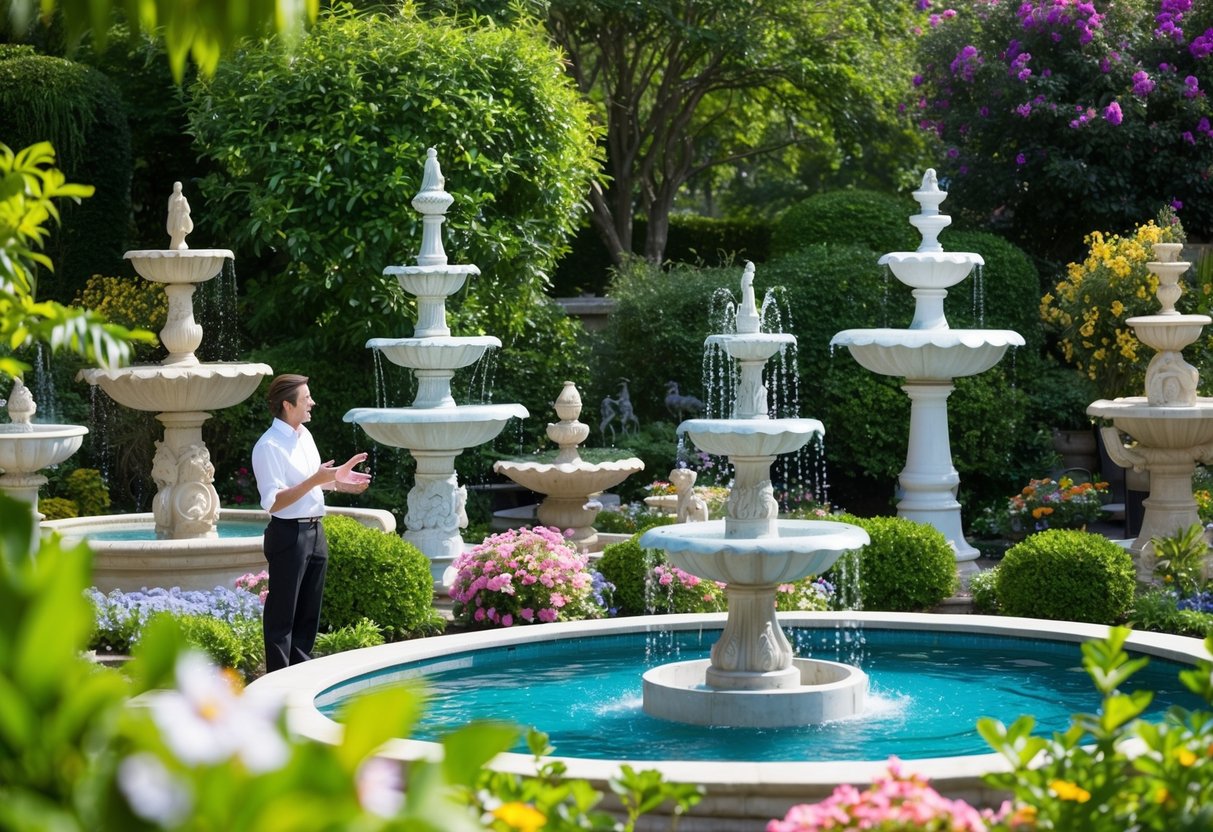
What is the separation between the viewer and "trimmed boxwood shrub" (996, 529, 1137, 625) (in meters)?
10.1

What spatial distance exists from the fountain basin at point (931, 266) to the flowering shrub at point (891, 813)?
9.53 m

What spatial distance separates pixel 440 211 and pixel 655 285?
5030 millimetres

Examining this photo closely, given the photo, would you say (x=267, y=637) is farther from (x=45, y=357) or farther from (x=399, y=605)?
(x=45, y=357)

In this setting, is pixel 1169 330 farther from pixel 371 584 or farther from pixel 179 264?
pixel 179 264

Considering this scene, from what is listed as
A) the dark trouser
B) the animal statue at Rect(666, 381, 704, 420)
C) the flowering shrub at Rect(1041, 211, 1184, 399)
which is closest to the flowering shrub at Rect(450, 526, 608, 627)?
the dark trouser

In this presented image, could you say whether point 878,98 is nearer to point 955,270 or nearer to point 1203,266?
point 1203,266

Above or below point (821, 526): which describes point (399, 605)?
below

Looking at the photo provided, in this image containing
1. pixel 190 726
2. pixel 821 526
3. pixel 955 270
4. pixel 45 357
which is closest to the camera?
pixel 190 726

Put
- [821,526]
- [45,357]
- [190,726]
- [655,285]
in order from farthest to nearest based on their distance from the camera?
[655,285] → [45,357] → [821,526] → [190,726]

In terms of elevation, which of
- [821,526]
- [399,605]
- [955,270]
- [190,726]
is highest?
[955,270]

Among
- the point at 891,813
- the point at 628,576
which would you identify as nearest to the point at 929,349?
the point at 628,576

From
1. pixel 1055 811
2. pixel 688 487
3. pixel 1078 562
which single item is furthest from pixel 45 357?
pixel 1055 811

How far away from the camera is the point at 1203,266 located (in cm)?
1647

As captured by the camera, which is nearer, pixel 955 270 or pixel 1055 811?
pixel 1055 811
